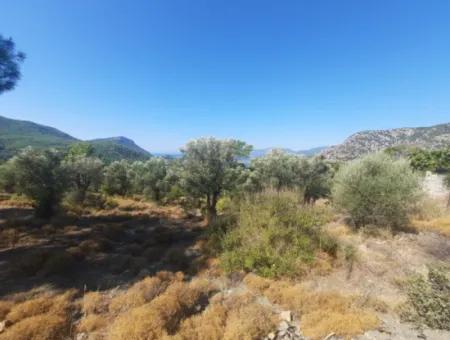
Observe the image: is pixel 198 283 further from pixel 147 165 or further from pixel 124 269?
pixel 147 165

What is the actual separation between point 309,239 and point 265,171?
44.7 feet

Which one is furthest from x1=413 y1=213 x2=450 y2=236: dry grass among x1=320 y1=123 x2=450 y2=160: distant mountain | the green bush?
x1=320 y1=123 x2=450 y2=160: distant mountain

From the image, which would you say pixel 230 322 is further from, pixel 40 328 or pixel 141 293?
pixel 40 328

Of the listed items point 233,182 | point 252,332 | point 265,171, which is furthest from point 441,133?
point 252,332

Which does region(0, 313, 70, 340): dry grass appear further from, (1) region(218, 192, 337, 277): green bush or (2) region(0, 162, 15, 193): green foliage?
(2) region(0, 162, 15, 193): green foliage

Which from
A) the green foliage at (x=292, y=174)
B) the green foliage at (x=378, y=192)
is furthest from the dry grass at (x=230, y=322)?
the green foliage at (x=292, y=174)

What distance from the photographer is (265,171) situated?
20.1 m

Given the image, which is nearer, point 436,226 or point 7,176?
point 436,226

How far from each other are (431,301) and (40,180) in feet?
57.3

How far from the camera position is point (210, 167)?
1252cm

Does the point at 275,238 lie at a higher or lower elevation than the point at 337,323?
higher

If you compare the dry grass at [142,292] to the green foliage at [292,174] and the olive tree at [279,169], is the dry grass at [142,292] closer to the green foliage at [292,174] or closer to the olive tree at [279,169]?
the green foliage at [292,174]

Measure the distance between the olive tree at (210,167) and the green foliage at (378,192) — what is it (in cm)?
591

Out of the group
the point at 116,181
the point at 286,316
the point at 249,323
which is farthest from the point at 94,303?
Answer: the point at 116,181
